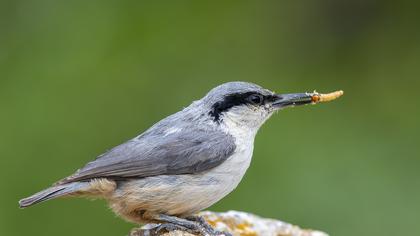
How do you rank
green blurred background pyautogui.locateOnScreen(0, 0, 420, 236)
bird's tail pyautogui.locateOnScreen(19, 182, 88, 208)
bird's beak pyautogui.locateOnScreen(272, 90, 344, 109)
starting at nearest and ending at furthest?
bird's tail pyautogui.locateOnScreen(19, 182, 88, 208) < bird's beak pyautogui.locateOnScreen(272, 90, 344, 109) < green blurred background pyautogui.locateOnScreen(0, 0, 420, 236)

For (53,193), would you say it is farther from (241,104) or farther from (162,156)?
(241,104)

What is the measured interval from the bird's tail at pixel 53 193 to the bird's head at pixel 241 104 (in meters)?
1.19

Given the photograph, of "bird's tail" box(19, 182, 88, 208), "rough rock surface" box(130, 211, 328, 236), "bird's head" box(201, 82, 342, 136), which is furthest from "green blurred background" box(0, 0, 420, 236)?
"bird's tail" box(19, 182, 88, 208)

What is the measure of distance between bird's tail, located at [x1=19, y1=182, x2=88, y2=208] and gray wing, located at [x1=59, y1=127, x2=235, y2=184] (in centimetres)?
5

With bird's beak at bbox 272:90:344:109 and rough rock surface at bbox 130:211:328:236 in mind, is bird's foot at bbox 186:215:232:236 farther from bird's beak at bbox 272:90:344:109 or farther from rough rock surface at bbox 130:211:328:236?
bird's beak at bbox 272:90:344:109

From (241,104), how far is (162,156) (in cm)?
81

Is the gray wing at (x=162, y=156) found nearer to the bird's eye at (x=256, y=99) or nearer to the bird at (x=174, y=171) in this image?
the bird at (x=174, y=171)

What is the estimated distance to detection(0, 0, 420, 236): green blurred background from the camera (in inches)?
341

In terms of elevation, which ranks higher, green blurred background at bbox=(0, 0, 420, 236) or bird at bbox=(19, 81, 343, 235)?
green blurred background at bbox=(0, 0, 420, 236)

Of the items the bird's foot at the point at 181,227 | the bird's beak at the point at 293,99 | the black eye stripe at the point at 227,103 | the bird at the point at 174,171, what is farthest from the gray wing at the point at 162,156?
the bird's beak at the point at 293,99

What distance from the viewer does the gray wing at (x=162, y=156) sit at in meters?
5.88

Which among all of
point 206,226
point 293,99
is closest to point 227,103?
point 293,99

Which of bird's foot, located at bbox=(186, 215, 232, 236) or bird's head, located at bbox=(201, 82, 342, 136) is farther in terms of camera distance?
bird's head, located at bbox=(201, 82, 342, 136)

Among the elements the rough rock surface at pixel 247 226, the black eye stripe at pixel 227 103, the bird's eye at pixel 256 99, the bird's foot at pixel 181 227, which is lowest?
the bird's foot at pixel 181 227
